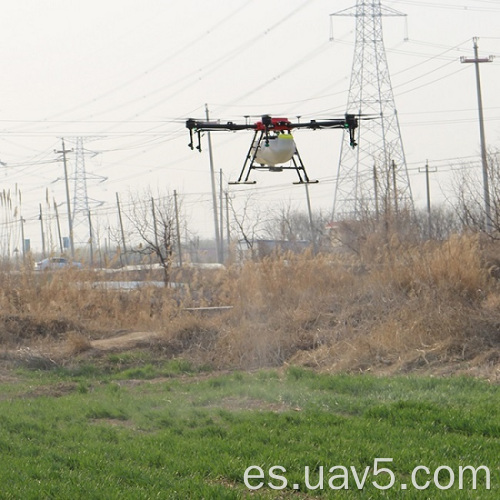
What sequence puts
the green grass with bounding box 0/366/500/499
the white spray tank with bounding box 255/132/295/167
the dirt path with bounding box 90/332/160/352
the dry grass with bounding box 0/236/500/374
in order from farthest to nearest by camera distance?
1. the dirt path with bounding box 90/332/160/352
2. the dry grass with bounding box 0/236/500/374
3. the white spray tank with bounding box 255/132/295/167
4. the green grass with bounding box 0/366/500/499

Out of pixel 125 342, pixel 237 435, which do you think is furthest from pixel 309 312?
pixel 237 435

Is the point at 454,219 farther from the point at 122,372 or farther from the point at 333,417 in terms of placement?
the point at 333,417

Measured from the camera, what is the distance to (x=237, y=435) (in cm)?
988

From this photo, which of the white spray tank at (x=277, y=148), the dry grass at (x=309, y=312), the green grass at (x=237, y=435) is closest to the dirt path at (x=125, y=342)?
the dry grass at (x=309, y=312)

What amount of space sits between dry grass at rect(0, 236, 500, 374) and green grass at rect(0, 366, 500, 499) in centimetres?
252

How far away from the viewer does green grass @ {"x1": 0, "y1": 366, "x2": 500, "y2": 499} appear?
25.8 ft

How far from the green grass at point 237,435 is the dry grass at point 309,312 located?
2520 millimetres

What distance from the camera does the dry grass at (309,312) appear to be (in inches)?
652

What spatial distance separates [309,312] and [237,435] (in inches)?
412

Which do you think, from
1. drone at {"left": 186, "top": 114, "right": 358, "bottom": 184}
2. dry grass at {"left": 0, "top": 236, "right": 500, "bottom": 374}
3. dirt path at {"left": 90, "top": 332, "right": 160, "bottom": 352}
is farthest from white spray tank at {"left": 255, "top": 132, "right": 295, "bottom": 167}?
dirt path at {"left": 90, "top": 332, "right": 160, "bottom": 352}

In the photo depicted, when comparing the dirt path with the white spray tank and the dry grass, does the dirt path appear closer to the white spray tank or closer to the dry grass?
the dry grass

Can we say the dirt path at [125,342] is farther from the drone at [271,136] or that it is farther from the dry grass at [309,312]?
the drone at [271,136]

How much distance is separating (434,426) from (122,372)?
8.70m

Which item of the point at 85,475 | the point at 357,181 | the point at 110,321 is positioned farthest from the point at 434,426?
the point at 357,181
